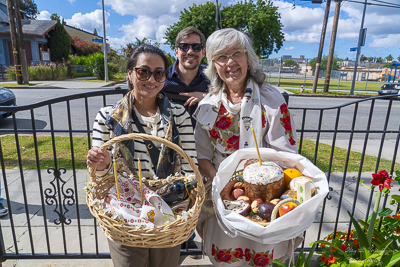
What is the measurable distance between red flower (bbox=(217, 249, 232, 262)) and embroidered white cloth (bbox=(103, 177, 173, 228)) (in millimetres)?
517

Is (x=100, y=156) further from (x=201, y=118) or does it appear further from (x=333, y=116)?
(x=333, y=116)

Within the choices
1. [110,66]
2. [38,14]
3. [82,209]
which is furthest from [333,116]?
[38,14]

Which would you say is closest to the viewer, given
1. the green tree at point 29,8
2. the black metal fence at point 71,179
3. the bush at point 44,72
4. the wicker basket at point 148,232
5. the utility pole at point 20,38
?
the wicker basket at point 148,232

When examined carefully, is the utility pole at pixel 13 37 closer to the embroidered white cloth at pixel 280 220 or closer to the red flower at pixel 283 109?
the red flower at pixel 283 109

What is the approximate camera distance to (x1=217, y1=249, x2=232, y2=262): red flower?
167 cm

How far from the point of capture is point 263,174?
1359 millimetres

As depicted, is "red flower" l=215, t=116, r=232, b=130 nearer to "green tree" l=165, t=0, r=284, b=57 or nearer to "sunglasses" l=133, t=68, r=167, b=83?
"sunglasses" l=133, t=68, r=167, b=83

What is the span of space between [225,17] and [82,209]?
31320 millimetres

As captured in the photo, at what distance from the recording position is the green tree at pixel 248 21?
28.5 m

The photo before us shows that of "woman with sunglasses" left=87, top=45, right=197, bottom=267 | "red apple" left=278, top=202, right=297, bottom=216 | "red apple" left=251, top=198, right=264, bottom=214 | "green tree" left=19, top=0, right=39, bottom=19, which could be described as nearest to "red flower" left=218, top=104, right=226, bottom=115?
"woman with sunglasses" left=87, top=45, right=197, bottom=267

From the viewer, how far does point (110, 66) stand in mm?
24812

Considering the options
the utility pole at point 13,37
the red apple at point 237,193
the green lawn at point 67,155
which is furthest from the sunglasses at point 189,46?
the utility pole at point 13,37

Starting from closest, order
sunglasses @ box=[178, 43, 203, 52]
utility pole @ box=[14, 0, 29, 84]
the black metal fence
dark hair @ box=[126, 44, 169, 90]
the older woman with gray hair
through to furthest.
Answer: dark hair @ box=[126, 44, 169, 90]
the older woman with gray hair
the black metal fence
sunglasses @ box=[178, 43, 203, 52]
utility pole @ box=[14, 0, 29, 84]

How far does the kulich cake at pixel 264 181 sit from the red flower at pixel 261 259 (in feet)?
1.48
